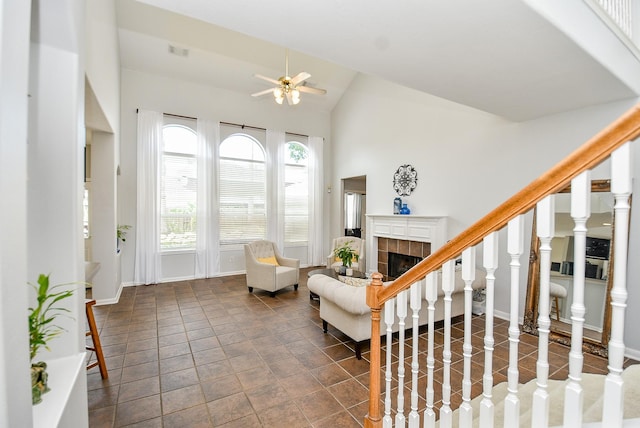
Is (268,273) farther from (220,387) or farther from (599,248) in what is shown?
(599,248)

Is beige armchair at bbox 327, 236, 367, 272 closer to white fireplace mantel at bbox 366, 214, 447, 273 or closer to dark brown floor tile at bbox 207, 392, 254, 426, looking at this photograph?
white fireplace mantel at bbox 366, 214, 447, 273


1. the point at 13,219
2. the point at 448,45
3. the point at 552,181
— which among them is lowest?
the point at 13,219

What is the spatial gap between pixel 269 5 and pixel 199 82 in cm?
508

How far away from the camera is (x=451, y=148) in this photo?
15.5 ft

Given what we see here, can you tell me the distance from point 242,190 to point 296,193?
1.37 m

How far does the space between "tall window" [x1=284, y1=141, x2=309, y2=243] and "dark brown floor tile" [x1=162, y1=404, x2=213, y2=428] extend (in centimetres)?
499

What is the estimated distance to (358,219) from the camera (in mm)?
8484

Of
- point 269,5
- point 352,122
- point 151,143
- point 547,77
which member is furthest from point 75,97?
point 352,122

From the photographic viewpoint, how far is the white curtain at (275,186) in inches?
265

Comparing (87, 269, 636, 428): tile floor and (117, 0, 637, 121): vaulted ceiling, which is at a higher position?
(117, 0, 637, 121): vaulted ceiling

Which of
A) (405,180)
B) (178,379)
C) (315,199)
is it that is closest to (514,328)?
(178,379)

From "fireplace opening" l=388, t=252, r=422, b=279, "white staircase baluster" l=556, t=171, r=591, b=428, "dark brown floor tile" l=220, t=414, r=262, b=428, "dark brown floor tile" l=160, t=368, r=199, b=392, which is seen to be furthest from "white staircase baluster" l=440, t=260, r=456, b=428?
"fireplace opening" l=388, t=252, r=422, b=279

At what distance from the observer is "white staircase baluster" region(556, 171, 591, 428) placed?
33.2 inches

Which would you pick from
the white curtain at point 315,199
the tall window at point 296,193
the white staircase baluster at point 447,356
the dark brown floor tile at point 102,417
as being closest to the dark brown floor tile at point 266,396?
the dark brown floor tile at point 102,417
